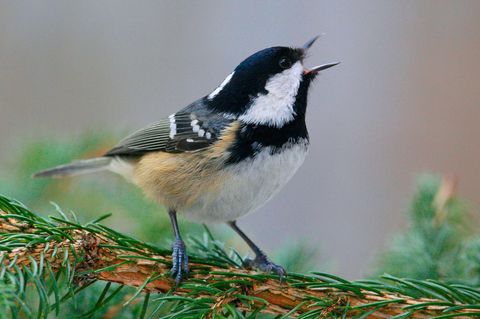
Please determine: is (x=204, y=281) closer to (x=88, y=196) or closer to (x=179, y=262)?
(x=179, y=262)

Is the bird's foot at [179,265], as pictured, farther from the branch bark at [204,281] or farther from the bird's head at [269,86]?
the bird's head at [269,86]

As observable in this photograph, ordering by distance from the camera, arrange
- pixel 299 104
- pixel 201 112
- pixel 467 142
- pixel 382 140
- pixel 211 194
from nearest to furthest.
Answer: pixel 211 194
pixel 299 104
pixel 201 112
pixel 467 142
pixel 382 140

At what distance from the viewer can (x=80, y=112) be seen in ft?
11.9

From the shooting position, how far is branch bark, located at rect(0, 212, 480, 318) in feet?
2.98

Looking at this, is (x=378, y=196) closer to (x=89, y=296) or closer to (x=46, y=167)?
(x=46, y=167)

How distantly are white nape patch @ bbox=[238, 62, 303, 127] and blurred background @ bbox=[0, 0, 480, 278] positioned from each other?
1.70 m

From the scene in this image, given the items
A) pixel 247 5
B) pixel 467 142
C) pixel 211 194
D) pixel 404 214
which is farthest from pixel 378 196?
pixel 211 194

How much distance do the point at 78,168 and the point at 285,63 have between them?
0.62 m

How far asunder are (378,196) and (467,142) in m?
0.56

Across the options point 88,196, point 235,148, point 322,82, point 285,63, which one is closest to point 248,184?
point 235,148

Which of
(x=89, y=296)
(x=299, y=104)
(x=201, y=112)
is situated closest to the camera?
(x=89, y=296)

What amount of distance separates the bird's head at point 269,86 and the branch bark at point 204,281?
53 centimetres

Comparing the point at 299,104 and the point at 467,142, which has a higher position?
the point at 467,142

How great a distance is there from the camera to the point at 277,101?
146cm
